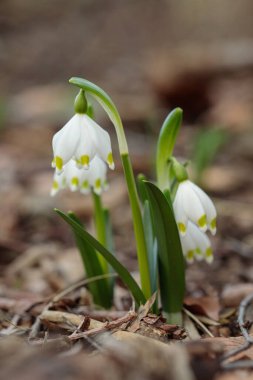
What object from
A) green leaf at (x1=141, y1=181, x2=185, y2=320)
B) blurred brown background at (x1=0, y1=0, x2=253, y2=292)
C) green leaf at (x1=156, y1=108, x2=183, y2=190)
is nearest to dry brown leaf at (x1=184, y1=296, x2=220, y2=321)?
green leaf at (x1=141, y1=181, x2=185, y2=320)

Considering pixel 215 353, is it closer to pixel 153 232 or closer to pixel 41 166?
pixel 153 232

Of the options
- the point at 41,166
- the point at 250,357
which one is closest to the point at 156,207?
the point at 250,357

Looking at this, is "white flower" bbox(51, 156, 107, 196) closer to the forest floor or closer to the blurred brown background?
the forest floor

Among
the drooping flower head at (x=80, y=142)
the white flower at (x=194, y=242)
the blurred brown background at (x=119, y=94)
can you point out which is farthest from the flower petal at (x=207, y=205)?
the blurred brown background at (x=119, y=94)

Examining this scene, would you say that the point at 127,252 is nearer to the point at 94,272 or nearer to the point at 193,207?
the point at 94,272

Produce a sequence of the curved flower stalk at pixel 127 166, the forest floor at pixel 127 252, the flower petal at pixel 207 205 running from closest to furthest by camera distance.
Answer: the forest floor at pixel 127 252 < the curved flower stalk at pixel 127 166 < the flower petal at pixel 207 205

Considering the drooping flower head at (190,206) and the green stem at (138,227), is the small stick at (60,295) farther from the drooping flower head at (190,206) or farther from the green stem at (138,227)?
the drooping flower head at (190,206)
